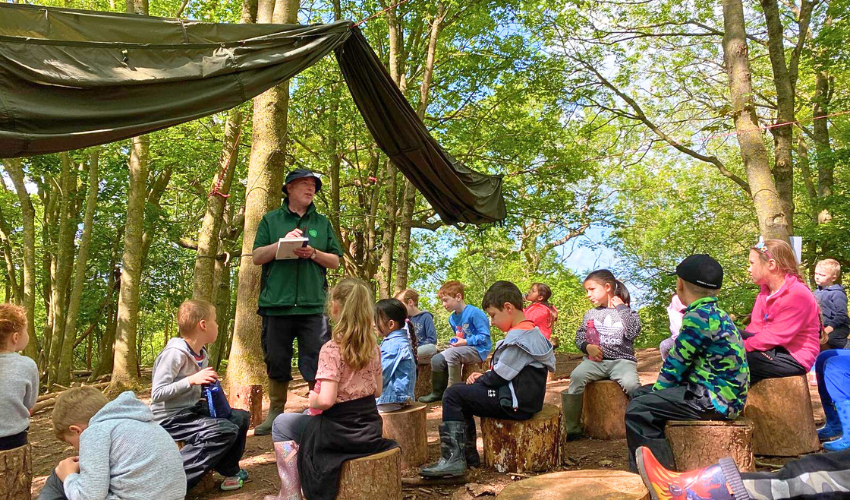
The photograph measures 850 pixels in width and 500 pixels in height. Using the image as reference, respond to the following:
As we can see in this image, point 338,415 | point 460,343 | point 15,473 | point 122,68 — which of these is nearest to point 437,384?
point 460,343

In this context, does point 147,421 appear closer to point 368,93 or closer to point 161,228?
point 368,93

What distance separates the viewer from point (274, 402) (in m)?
3.99

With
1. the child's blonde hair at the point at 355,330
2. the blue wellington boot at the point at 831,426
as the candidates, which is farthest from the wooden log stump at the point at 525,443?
the blue wellington boot at the point at 831,426

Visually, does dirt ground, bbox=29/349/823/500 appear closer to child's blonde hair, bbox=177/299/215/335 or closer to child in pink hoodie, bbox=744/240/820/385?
child in pink hoodie, bbox=744/240/820/385

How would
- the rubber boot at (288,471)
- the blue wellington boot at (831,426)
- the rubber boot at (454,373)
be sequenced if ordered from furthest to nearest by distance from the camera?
the rubber boot at (454,373), the blue wellington boot at (831,426), the rubber boot at (288,471)

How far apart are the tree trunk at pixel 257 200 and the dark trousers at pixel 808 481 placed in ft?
12.2

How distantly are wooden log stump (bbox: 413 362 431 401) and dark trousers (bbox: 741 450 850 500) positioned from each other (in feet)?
13.4

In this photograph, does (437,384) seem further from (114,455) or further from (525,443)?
(114,455)

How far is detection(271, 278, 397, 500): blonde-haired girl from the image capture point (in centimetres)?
268

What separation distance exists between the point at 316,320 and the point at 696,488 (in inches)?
95.3

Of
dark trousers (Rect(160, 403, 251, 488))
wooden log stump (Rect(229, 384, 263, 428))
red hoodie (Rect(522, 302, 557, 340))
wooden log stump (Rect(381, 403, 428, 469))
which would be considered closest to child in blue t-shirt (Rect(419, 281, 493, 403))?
red hoodie (Rect(522, 302, 557, 340))

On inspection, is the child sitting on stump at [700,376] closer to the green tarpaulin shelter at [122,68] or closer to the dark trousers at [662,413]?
the dark trousers at [662,413]

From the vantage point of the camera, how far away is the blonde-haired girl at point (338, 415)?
2.68 meters

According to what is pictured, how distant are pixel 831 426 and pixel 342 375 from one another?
11.2 feet
